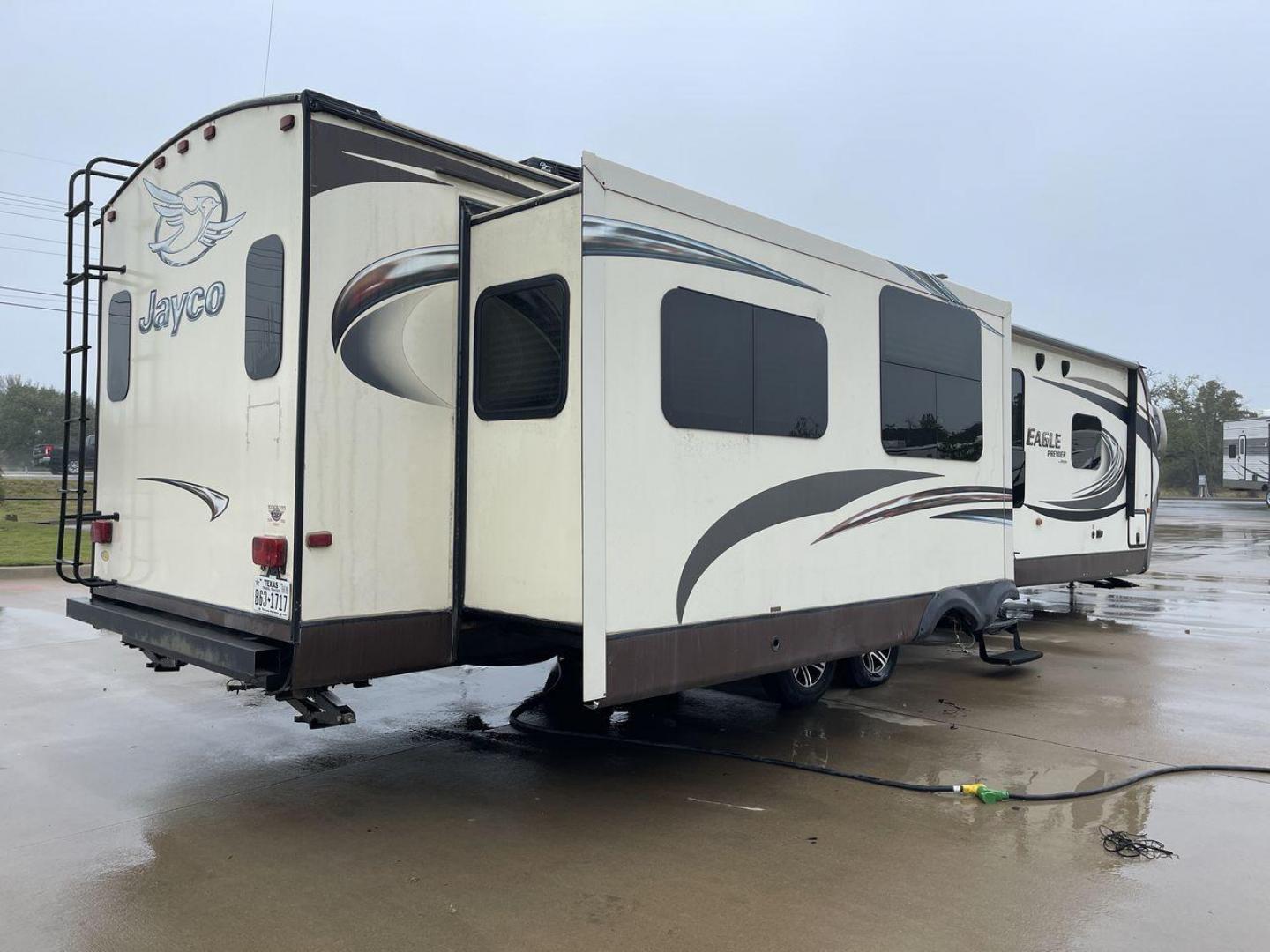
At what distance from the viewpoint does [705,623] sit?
4.95 m

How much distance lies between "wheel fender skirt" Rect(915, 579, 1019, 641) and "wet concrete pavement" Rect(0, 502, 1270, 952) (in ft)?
2.26

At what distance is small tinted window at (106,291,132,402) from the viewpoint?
227 inches

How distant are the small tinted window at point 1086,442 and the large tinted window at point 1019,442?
3.91 feet

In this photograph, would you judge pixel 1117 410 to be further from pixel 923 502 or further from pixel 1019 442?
pixel 923 502

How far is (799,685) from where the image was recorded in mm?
6844

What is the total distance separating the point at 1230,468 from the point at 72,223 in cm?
4833

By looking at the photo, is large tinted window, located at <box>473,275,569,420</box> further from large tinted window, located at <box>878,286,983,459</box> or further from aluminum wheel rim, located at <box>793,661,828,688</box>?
aluminum wheel rim, located at <box>793,661,828,688</box>

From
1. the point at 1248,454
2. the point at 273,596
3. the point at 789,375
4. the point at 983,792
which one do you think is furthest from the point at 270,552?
the point at 1248,454

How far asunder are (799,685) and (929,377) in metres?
2.39

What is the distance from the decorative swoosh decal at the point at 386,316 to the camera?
454 cm

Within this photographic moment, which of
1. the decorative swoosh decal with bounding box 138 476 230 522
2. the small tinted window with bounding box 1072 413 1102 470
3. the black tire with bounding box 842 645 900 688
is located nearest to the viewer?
the decorative swoosh decal with bounding box 138 476 230 522

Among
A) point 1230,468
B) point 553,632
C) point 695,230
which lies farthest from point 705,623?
point 1230,468

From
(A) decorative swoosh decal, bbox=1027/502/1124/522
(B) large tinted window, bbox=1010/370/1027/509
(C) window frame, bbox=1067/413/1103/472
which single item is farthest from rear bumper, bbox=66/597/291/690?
(C) window frame, bbox=1067/413/1103/472

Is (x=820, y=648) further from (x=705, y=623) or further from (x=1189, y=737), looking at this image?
(x=1189, y=737)
